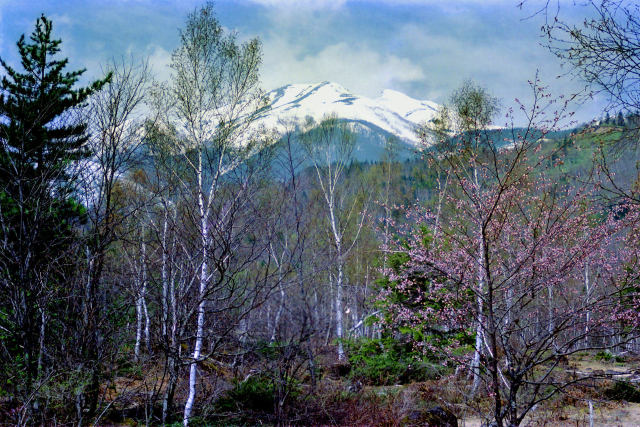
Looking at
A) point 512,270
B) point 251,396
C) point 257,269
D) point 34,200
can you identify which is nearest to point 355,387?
point 251,396

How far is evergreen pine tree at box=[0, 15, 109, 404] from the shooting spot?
5.50 meters

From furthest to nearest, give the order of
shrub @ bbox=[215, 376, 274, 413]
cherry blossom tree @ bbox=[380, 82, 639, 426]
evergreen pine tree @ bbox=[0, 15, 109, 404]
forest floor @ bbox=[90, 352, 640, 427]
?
shrub @ bbox=[215, 376, 274, 413] → forest floor @ bbox=[90, 352, 640, 427] → evergreen pine tree @ bbox=[0, 15, 109, 404] → cherry blossom tree @ bbox=[380, 82, 639, 426]

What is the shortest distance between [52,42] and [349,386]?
11211 mm

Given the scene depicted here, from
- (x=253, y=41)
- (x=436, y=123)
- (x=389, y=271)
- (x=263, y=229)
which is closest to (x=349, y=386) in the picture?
(x=389, y=271)

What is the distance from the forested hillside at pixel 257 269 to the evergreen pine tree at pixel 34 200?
7 centimetres

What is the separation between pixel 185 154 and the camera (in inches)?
397

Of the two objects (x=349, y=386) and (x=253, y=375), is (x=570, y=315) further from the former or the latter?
(x=349, y=386)

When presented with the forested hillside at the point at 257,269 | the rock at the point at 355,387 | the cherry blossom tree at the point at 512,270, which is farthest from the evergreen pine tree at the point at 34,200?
the rock at the point at 355,387

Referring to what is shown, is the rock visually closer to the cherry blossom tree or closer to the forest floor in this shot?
the forest floor

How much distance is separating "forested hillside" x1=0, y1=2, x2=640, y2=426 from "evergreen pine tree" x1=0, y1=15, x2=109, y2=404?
0.07 m

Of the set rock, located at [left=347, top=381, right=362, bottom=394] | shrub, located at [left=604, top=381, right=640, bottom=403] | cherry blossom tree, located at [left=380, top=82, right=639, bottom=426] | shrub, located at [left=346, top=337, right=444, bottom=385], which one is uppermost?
cherry blossom tree, located at [left=380, top=82, right=639, bottom=426]

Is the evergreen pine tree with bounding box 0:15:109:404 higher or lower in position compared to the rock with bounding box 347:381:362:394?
higher

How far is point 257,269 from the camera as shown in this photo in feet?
20.7

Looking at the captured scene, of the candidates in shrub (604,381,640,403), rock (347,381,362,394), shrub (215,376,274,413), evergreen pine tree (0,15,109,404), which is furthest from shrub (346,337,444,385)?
evergreen pine tree (0,15,109,404)
